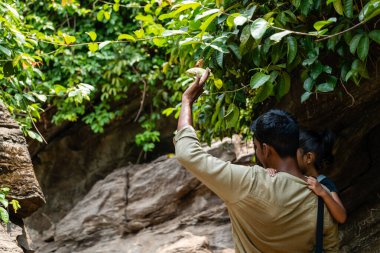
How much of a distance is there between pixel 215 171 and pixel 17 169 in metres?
2.13

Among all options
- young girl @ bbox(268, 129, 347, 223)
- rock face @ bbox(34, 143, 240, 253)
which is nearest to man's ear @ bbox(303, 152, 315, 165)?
young girl @ bbox(268, 129, 347, 223)

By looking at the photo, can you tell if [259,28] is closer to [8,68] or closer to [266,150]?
[266,150]

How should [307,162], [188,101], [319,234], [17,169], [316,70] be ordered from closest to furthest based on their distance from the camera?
1. [319,234]
2. [188,101]
3. [316,70]
4. [307,162]
5. [17,169]

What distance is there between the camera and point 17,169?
172 inches

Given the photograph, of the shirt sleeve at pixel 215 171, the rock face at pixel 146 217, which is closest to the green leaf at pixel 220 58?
the shirt sleeve at pixel 215 171

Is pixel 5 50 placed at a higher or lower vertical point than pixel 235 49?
higher

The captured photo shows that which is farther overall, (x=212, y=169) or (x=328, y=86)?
(x=328, y=86)

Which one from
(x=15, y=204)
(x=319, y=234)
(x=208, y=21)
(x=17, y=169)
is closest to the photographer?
(x=319, y=234)

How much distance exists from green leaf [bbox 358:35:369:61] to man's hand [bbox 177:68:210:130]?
0.97m

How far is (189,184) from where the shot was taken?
7.07 meters

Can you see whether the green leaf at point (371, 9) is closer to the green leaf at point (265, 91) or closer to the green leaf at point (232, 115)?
the green leaf at point (265, 91)

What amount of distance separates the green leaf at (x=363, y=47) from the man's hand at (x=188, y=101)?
969mm

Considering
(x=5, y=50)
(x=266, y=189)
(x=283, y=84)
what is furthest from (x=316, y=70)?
(x=5, y=50)

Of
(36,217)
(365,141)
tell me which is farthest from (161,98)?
(365,141)
